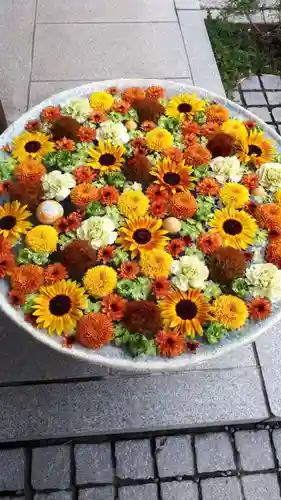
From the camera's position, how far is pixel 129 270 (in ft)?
6.81

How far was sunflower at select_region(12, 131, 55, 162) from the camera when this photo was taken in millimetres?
2391

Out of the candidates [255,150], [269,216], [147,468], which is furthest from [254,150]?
[147,468]

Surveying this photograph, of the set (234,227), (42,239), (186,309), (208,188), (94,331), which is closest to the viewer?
(94,331)

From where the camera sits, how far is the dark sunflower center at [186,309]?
6.54 ft

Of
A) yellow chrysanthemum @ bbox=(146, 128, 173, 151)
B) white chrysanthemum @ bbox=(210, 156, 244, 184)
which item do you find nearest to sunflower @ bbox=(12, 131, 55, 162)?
yellow chrysanthemum @ bbox=(146, 128, 173, 151)

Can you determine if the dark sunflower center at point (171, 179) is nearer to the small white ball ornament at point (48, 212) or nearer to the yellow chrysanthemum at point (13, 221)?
the small white ball ornament at point (48, 212)

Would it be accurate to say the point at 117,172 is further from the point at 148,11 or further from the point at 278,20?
the point at 278,20

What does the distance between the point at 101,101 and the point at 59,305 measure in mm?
1202

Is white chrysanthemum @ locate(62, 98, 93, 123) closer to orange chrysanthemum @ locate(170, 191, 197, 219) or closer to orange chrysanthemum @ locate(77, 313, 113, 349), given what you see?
orange chrysanthemum @ locate(170, 191, 197, 219)

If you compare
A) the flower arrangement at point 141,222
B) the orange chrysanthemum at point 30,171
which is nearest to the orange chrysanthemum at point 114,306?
the flower arrangement at point 141,222

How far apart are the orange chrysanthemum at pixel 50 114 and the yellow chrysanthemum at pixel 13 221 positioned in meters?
0.56

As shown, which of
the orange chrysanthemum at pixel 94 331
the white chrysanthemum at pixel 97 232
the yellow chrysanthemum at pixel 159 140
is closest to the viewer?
the orange chrysanthemum at pixel 94 331

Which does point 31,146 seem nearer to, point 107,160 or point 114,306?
point 107,160

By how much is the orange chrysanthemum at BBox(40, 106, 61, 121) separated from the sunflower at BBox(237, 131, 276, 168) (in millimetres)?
969
